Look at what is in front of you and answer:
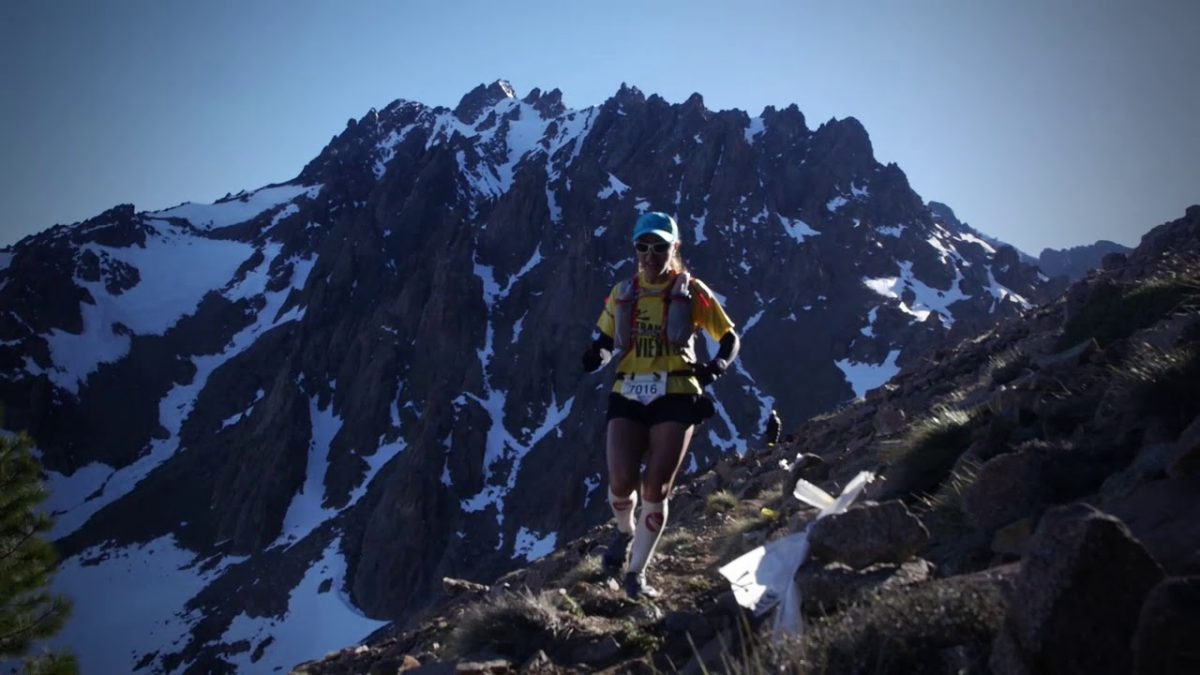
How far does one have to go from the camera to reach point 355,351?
10719 centimetres

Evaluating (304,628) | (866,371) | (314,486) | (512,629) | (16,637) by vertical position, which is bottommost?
(512,629)

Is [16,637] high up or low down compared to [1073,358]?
up

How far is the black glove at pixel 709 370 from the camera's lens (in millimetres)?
5305

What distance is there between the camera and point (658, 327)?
216 inches

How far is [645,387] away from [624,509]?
1.06 metres

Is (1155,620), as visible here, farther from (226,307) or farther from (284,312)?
(226,307)

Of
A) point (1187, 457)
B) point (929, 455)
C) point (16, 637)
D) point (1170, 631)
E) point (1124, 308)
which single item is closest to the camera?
point (1170, 631)

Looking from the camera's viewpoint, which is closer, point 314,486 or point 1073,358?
point 1073,358

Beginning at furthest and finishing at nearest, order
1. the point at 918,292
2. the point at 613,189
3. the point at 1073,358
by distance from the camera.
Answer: the point at 613,189
the point at 918,292
the point at 1073,358

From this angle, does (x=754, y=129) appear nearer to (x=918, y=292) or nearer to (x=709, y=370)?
(x=918, y=292)

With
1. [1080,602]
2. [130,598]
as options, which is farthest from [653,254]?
[130,598]

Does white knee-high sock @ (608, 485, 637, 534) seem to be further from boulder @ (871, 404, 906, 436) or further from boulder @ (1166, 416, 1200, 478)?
boulder @ (871, 404, 906, 436)

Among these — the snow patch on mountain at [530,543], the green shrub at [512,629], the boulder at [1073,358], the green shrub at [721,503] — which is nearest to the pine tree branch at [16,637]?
the green shrub at [512,629]

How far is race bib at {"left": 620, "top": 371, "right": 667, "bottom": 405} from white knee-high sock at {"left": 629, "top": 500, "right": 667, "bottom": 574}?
0.73 m
